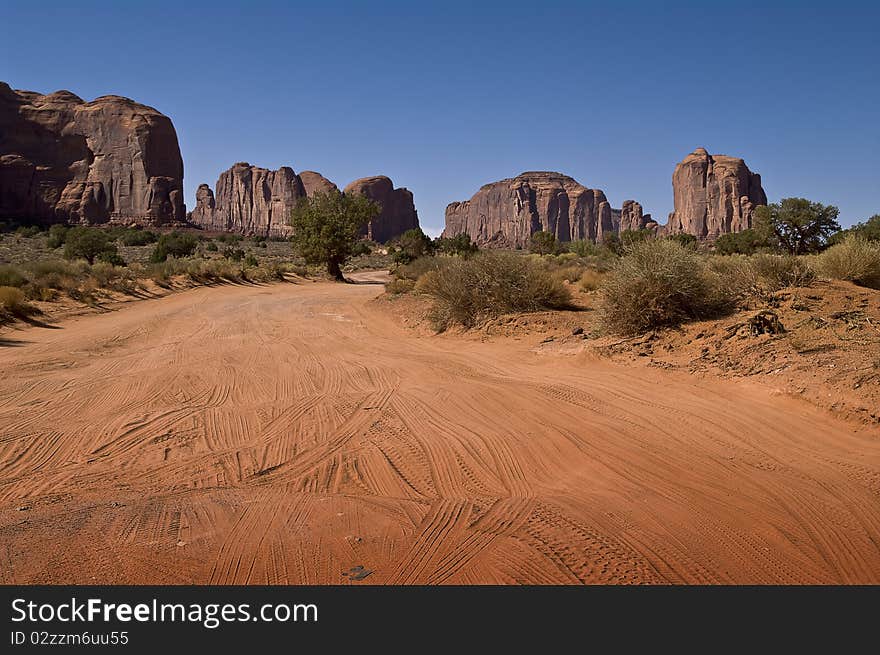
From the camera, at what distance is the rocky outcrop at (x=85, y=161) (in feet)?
278

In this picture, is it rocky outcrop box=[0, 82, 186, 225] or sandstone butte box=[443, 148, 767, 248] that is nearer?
rocky outcrop box=[0, 82, 186, 225]

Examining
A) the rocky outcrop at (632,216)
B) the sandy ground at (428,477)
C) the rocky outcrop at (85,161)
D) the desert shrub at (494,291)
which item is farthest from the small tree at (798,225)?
the rocky outcrop at (632,216)

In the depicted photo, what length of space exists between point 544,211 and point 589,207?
12684 millimetres

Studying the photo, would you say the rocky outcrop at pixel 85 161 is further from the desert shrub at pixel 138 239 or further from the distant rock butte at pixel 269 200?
the distant rock butte at pixel 269 200

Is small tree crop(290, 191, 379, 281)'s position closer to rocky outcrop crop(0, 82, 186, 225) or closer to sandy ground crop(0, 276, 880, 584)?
sandy ground crop(0, 276, 880, 584)

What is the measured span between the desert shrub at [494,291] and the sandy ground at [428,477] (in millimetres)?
3824

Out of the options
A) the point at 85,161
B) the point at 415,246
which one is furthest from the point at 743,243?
the point at 85,161

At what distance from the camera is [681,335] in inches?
381

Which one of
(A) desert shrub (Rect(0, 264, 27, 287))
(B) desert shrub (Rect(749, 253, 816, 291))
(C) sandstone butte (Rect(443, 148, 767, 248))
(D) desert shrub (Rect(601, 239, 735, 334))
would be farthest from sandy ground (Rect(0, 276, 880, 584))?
(C) sandstone butte (Rect(443, 148, 767, 248))

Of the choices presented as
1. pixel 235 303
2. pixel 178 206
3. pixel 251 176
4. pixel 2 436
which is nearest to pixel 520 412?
pixel 2 436

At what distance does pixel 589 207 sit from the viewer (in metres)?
164

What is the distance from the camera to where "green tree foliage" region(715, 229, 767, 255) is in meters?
34.6

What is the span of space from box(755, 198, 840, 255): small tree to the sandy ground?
90.0ft

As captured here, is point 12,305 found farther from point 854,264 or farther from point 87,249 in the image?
point 87,249
